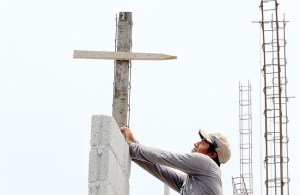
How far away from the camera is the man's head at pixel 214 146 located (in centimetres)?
731

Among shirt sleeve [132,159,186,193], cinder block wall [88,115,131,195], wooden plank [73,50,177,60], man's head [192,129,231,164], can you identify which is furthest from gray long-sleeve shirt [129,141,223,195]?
wooden plank [73,50,177,60]

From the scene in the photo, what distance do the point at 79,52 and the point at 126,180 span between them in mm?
1310

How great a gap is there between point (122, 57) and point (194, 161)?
144 centimetres

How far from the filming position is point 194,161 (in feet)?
23.3

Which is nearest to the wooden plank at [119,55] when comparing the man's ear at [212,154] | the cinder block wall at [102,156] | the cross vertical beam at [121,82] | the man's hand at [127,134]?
the cross vertical beam at [121,82]

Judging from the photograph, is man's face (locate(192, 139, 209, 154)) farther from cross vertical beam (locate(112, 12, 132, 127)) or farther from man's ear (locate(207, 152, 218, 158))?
cross vertical beam (locate(112, 12, 132, 127))

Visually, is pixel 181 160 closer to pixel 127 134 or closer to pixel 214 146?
pixel 214 146

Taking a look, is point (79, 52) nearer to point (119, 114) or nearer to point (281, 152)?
point (119, 114)

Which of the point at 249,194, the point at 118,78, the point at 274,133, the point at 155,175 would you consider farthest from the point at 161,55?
the point at 249,194

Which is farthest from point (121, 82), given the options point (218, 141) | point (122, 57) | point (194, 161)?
point (194, 161)

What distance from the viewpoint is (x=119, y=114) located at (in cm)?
817

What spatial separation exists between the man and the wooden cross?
0.63m

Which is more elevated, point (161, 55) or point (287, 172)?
point (161, 55)

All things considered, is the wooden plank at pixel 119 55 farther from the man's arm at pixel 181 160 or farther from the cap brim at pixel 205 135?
the man's arm at pixel 181 160
